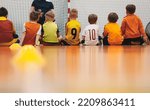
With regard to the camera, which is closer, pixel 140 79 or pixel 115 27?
pixel 140 79

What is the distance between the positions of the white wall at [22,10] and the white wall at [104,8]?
18cm

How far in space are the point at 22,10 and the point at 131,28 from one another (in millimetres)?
2185

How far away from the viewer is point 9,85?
827 mm

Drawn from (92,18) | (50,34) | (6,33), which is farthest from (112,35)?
(6,33)

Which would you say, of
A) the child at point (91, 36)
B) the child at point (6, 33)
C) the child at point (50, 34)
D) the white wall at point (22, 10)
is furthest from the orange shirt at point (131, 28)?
the white wall at point (22, 10)

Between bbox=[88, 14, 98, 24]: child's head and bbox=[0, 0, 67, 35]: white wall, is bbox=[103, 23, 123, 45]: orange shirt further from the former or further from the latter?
bbox=[0, 0, 67, 35]: white wall

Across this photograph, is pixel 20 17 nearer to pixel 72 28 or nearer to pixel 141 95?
pixel 72 28

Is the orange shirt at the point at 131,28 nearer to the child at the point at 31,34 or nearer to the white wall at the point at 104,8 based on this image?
the child at the point at 31,34

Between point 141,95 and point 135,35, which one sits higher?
point 141,95

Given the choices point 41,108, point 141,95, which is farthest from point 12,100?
point 141,95

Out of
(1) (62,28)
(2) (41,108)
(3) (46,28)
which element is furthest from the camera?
(1) (62,28)

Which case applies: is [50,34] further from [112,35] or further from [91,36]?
[112,35]

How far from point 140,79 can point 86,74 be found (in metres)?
0.17

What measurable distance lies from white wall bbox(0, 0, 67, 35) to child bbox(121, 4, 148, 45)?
1702 mm
